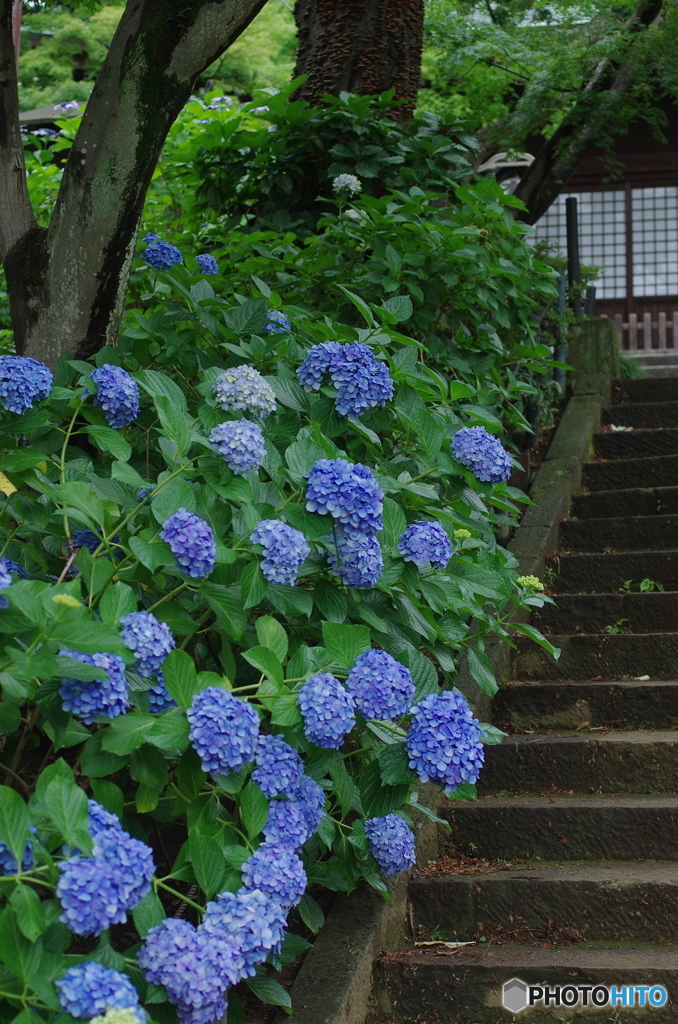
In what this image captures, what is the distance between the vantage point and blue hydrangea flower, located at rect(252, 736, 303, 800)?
1637 millimetres

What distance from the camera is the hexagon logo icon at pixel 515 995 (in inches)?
88.2

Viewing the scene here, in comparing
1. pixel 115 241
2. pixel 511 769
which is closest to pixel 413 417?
pixel 115 241

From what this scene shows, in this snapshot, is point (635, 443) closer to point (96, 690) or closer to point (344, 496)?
point (344, 496)

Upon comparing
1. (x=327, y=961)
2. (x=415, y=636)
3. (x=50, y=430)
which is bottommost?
(x=327, y=961)

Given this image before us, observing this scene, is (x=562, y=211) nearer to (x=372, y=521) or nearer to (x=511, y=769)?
(x=511, y=769)

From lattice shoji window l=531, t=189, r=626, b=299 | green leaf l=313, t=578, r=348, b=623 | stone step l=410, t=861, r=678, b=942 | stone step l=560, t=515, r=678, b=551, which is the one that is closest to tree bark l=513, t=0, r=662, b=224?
stone step l=560, t=515, r=678, b=551

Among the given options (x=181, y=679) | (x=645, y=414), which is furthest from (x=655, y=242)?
(x=181, y=679)

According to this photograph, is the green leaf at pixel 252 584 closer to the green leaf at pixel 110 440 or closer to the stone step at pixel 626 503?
the green leaf at pixel 110 440

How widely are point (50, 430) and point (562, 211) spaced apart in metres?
12.2

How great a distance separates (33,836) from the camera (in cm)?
132

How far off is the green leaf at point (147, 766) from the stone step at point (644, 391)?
4698 mm

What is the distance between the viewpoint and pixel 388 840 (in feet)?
6.92

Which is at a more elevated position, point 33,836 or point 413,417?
point 413,417

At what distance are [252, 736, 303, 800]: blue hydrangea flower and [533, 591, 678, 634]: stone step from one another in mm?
2269
